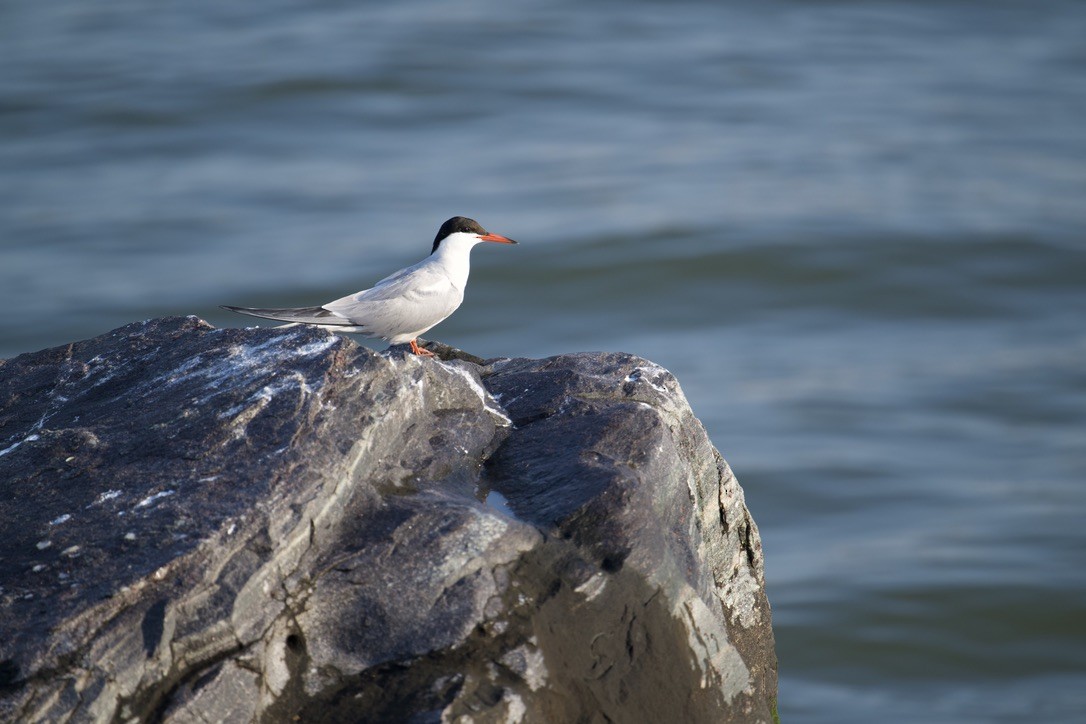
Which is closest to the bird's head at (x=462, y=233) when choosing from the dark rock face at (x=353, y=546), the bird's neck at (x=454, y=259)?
the bird's neck at (x=454, y=259)

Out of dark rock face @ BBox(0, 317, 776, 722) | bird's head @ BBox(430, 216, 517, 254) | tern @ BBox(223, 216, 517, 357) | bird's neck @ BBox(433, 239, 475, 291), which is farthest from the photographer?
bird's head @ BBox(430, 216, 517, 254)

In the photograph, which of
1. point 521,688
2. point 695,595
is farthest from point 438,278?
point 521,688

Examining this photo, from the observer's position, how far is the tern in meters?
5.61

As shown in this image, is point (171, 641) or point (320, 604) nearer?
point (171, 641)

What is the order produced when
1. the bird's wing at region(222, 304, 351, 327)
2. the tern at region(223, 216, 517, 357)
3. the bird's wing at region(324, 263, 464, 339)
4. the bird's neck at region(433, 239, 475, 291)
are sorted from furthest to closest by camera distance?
the bird's neck at region(433, 239, 475, 291) → the bird's wing at region(324, 263, 464, 339) → the tern at region(223, 216, 517, 357) → the bird's wing at region(222, 304, 351, 327)

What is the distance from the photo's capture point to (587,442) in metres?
4.15

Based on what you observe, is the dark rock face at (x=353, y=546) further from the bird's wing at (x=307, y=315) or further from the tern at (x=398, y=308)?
the tern at (x=398, y=308)

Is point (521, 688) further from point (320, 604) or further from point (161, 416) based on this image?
point (161, 416)

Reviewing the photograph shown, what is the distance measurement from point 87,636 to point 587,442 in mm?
1720

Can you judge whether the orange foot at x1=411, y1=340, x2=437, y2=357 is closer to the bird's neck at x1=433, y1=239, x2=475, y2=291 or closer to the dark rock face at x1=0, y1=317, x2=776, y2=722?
the bird's neck at x1=433, y1=239, x2=475, y2=291

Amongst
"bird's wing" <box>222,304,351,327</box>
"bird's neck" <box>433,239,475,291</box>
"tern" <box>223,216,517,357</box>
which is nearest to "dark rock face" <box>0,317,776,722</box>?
"bird's wing" <box>222,304,351,327</box>

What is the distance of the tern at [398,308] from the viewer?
221 inches

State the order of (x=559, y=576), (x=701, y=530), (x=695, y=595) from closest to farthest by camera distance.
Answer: (x=559, y=576), (x=695, y=595), (x=701, y=530)

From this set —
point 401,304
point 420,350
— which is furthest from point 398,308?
point 420,350
